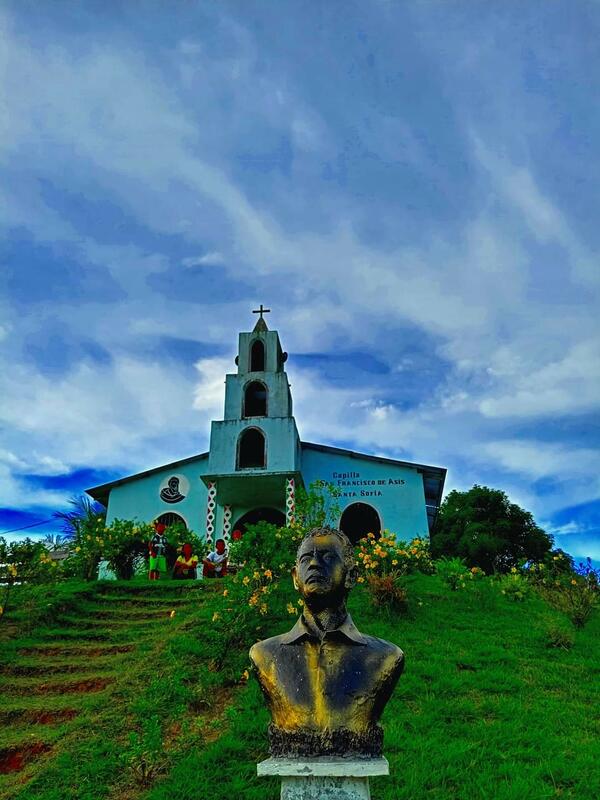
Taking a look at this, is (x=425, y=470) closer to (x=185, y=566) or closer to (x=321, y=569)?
(x=185, y=566)

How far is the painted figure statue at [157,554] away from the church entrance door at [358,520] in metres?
6.89

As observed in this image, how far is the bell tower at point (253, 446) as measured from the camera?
18.2 meters

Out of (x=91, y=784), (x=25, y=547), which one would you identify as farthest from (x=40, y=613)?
(x=91, y=784)

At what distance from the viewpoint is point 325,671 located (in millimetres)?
2463

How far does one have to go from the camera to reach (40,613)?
920cm

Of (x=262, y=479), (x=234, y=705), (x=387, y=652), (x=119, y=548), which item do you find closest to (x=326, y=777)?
(x=387, y=652)

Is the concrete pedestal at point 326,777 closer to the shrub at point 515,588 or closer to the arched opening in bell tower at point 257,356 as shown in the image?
the shrub at point 515,588

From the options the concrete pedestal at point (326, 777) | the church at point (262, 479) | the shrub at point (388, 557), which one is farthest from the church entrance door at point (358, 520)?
the concrete pedestal at point (326, 777)

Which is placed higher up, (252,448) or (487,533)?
(252,448)

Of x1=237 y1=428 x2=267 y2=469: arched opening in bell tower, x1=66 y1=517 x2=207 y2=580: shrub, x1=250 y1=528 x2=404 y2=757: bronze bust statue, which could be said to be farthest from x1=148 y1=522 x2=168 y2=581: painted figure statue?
x1=250 y1=528 x2=404 y2=757: bronze bust statue

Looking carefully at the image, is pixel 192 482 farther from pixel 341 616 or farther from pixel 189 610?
pixel 341 616

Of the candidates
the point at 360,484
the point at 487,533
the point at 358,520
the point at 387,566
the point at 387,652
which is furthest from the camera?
the point at 487,533

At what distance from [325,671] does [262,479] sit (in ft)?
52.2

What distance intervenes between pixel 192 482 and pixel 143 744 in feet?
52.5
